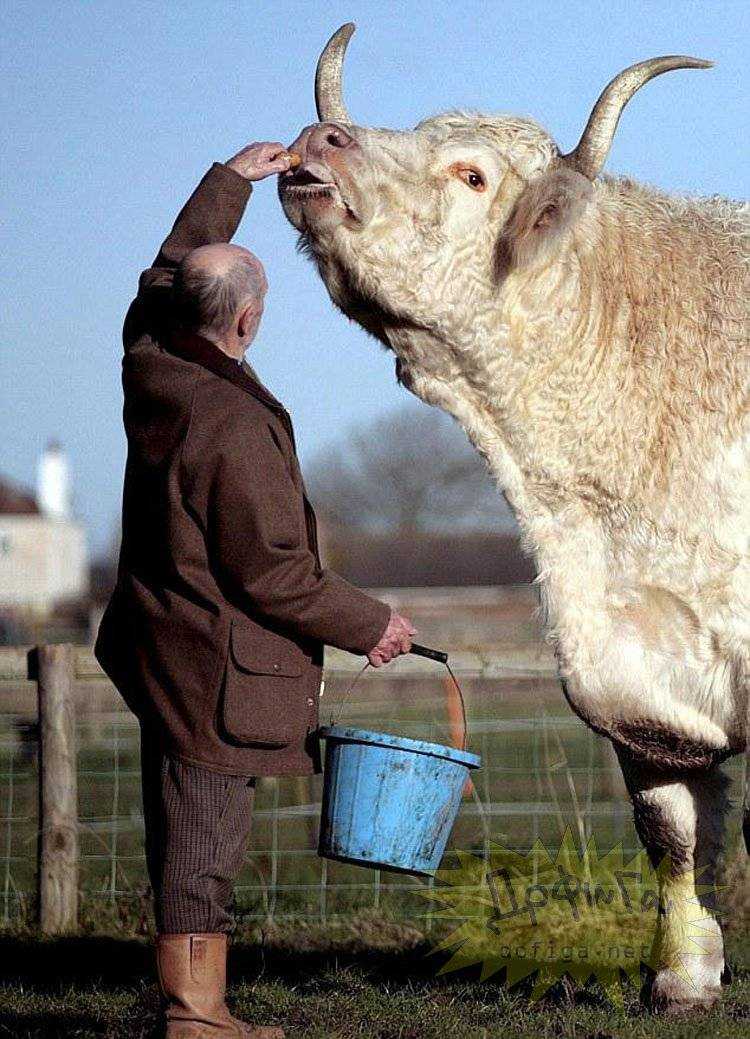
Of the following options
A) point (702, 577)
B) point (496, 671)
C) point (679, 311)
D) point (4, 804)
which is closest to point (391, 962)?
point (496, 671)

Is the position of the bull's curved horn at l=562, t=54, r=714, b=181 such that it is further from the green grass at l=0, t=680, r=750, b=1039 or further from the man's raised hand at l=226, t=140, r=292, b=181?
the green grass at l=0, t=680, r=750, b=1039

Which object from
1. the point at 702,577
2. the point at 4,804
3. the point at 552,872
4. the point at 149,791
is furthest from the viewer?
the point at 4,804

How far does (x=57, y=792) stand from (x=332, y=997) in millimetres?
1980

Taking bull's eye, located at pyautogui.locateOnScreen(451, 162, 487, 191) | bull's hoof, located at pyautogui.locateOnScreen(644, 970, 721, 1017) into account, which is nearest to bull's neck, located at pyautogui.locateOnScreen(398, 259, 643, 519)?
bull's eye, located at pyautogui.locateOnScreen(451, 162, 487, 191)

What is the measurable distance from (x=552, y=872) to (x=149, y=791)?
2354 millimetres

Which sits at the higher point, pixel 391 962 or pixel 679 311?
pixel 679 311

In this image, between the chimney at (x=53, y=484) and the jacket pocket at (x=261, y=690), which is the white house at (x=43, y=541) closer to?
the chimney at (x=53, y=484)

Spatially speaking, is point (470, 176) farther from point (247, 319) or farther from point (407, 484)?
point (407, 484)

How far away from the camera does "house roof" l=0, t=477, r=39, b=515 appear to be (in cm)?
7800

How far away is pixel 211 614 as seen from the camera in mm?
3520

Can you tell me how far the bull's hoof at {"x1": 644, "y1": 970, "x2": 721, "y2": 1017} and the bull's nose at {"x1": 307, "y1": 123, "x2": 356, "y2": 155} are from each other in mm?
2589

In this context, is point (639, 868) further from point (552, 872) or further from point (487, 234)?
point (487, 234)

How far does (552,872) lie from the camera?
553 centimetres
